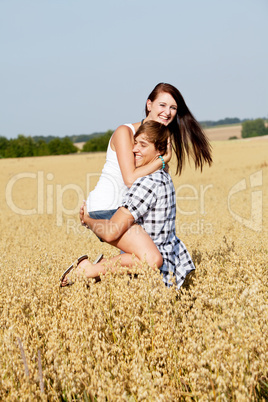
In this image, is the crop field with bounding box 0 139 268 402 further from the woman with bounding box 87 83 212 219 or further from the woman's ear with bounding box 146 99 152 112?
the woman's ear with bounding box 146 99 152 112

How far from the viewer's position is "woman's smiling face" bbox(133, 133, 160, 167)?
12.0 ft

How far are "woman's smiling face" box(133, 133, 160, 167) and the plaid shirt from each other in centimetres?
20

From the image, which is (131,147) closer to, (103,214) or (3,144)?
(103,214)

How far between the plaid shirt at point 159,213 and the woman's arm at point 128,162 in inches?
3.7

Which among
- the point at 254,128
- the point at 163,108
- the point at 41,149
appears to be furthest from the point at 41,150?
the point at 163,108

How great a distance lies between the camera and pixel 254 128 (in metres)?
93.3

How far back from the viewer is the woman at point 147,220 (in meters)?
3.29

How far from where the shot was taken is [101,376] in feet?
6.89

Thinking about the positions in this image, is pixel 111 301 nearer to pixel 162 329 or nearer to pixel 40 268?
pixel 162 329

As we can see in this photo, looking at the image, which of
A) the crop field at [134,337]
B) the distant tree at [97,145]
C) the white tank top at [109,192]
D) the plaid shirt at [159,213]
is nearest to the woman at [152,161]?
the white tank top at [109,192]

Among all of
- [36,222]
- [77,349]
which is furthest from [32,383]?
[36,222]

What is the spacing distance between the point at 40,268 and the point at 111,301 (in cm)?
142

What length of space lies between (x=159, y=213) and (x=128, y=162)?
0.53 metres

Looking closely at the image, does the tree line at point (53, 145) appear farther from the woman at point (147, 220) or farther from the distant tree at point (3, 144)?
the woman at point (147, 220)
